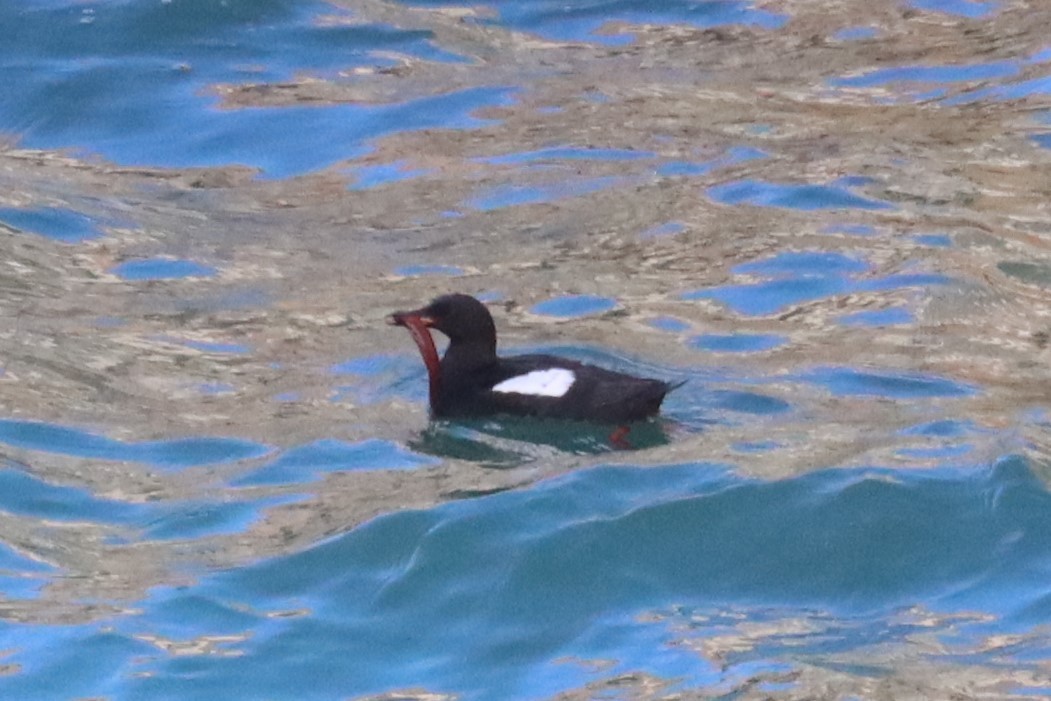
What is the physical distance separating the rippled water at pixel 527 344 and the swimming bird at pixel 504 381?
0.11 metres

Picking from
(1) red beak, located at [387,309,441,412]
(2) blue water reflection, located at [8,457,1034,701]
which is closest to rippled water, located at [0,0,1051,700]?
(2) blue water reflection, located at [8,457,1034,701]

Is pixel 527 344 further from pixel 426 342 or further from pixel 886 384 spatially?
pixel 886 384

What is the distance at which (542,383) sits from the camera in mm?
7738

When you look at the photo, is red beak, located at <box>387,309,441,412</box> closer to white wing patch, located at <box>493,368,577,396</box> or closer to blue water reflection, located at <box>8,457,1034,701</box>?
white wing patch, located at <box>493,368,577,396</box>

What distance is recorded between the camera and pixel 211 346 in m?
9.08

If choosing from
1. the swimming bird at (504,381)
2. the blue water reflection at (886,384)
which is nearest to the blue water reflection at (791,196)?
the blue water reflection at (886,384)

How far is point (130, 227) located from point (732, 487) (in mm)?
5081

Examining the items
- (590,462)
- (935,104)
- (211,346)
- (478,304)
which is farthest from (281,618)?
(935,104)

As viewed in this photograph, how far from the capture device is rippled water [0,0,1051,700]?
6.02 m

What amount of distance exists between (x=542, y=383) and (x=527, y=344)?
1327mm

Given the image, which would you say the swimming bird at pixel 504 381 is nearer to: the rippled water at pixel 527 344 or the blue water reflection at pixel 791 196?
the rippled water at pixel 527 344

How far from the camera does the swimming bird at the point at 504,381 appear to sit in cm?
754

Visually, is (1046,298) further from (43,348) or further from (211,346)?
(43,348)

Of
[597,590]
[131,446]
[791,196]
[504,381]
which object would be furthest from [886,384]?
[131,446]
